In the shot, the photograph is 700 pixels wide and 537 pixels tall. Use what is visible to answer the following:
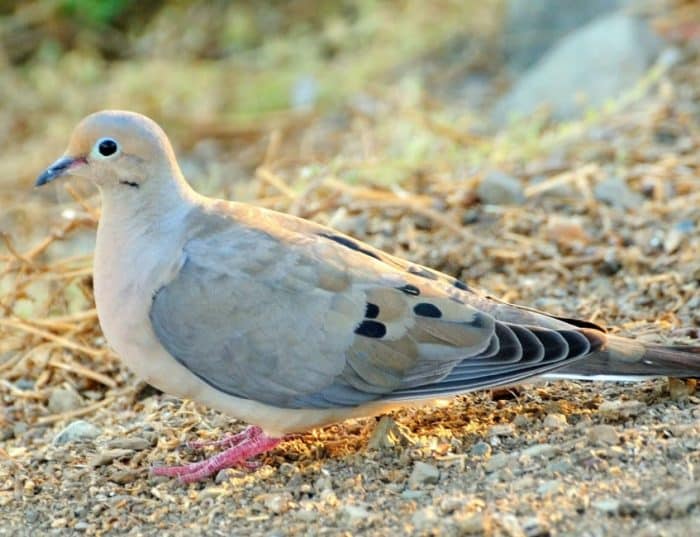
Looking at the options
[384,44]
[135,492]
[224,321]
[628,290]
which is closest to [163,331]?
[224,321]

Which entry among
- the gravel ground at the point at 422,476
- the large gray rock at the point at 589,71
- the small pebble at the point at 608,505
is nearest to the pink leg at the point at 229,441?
the gravel ground at the point at 422,476

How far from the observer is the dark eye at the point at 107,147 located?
340 centimetres

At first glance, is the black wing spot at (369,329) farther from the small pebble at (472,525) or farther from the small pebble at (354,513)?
the small pebble at (472,525)

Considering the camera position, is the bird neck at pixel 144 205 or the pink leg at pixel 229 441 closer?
the bird neck at pixel 144 205

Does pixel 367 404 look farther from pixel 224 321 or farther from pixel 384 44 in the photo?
pixel 384 44

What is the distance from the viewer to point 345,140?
23.6 ft

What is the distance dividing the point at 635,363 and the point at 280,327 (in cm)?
95

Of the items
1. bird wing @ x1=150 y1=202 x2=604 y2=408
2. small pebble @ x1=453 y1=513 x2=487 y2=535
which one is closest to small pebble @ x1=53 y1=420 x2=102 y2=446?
bird wing @ x1=150 y1=202 x2=604 y2=408

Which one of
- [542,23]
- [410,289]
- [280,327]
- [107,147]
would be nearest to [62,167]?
[107,147]

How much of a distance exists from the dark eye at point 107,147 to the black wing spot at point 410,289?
87cm

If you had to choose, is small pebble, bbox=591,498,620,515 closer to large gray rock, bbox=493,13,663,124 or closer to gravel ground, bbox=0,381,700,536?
gravel ground, bbox=0,381,700,536

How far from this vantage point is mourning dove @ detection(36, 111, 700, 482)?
3281 millimetres

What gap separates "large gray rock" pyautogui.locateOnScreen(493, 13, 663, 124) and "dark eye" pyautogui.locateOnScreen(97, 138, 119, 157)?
382 cm

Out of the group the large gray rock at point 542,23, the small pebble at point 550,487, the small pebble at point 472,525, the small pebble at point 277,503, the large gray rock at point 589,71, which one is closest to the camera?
the small pebble at point 472,525
